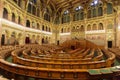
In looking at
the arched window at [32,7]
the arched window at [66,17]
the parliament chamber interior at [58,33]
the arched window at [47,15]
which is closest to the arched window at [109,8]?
the parliament chamber interior at [58,33]

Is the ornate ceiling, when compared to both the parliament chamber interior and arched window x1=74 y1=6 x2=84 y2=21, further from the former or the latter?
arched window x1=74 y1=6 x2=84 y2=21

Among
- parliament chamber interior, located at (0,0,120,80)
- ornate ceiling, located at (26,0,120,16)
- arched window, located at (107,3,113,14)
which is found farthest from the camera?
ornate ceiling, located at (26,0,120,16)

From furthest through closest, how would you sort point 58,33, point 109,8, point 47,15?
point 58,33, point 47,15, point 109,8

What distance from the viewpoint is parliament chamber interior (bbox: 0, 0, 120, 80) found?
4.66m

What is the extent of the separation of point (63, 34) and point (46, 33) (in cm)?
483

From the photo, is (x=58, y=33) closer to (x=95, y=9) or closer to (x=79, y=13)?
(x=79, y=13)

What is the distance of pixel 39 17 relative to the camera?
25.2 metres

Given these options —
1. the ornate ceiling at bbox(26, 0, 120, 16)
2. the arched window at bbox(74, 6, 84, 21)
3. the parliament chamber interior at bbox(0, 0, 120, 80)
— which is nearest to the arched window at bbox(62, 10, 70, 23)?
the parliament chamber interior at bbox(0, 0, 120, 80)

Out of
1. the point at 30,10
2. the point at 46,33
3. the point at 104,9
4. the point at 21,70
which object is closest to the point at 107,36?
the point at 104,9

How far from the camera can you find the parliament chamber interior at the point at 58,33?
4665 millimetres

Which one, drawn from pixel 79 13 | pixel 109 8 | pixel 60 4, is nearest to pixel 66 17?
pixel 60 4

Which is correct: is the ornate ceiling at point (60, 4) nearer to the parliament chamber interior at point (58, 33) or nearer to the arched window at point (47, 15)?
the parliament chamber interior at point (58, 33)

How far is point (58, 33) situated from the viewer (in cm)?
3103

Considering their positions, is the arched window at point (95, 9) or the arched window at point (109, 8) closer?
the arched window at point (109, 8)
